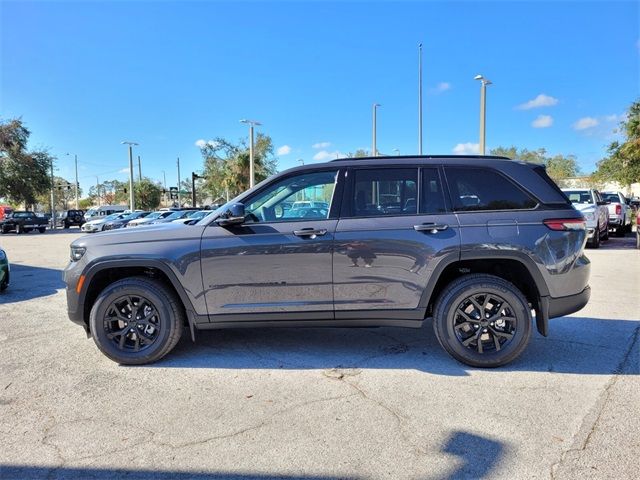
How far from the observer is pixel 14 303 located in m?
7.11

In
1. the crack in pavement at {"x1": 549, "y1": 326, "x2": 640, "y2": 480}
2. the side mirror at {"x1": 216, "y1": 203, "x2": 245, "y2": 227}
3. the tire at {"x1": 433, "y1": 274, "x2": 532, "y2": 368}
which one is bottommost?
the crack in pavement at {"x1": 549, "y1": 326, "x2": 640, "y2": 480}

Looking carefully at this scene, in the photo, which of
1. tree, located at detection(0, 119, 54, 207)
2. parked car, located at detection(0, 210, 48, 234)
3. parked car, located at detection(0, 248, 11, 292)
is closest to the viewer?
parked car, located at detection(0, 248, 11, 292)

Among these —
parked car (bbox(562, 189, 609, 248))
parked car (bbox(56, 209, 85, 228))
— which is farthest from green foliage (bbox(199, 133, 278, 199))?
parked car (bbox(562, 189, 609, 248))

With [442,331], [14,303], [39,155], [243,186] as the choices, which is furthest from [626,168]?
[39,155]

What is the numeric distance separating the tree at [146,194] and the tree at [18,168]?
27201 mm

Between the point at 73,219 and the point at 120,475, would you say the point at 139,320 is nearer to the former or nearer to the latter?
the point at 120,475

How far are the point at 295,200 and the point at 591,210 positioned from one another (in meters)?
11.7

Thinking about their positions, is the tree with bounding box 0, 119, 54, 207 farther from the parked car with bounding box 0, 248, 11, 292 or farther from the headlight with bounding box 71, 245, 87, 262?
the headlight with bounding box 71, 245, 87, 262

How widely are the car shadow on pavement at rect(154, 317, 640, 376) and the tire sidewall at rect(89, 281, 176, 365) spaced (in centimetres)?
16

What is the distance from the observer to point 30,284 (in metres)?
8.98

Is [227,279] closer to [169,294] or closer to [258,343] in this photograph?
[169,294]

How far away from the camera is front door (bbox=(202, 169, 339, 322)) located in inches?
159

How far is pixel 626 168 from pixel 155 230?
2708cm

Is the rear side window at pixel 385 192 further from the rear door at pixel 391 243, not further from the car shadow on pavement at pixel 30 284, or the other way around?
the car shadow on pavement at pixel 30 284
